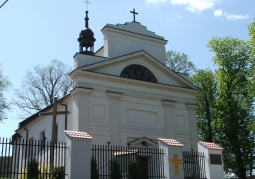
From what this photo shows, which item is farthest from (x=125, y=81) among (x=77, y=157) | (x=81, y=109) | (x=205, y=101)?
(x=205, y=101)

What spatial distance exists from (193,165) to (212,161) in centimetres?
102

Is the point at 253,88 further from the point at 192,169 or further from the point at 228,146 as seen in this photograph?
the point at 192,169

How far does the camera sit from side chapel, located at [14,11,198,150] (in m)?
21.9

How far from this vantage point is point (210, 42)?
33.7 m

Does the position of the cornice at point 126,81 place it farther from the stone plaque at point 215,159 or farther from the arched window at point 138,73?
the stone plaque at point 215,159

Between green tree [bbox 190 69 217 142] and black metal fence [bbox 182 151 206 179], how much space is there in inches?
722

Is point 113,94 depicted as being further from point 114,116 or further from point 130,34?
point 130,34

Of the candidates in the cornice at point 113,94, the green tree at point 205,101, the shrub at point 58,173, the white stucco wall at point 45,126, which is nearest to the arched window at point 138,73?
the cornice at point 113,94

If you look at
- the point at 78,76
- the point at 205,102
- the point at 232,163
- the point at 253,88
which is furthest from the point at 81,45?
the point at 232,163

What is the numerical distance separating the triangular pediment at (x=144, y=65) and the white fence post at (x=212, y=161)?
9.40 metres

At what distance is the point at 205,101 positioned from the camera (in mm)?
35031

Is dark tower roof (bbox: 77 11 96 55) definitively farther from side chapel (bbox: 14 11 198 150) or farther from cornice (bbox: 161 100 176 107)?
cornice (bbox: 161 100 176 107)

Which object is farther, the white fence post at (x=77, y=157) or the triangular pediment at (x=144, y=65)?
the triangular pediment at (x=144, y=65)

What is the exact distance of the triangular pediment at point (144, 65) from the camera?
75.1 ft
